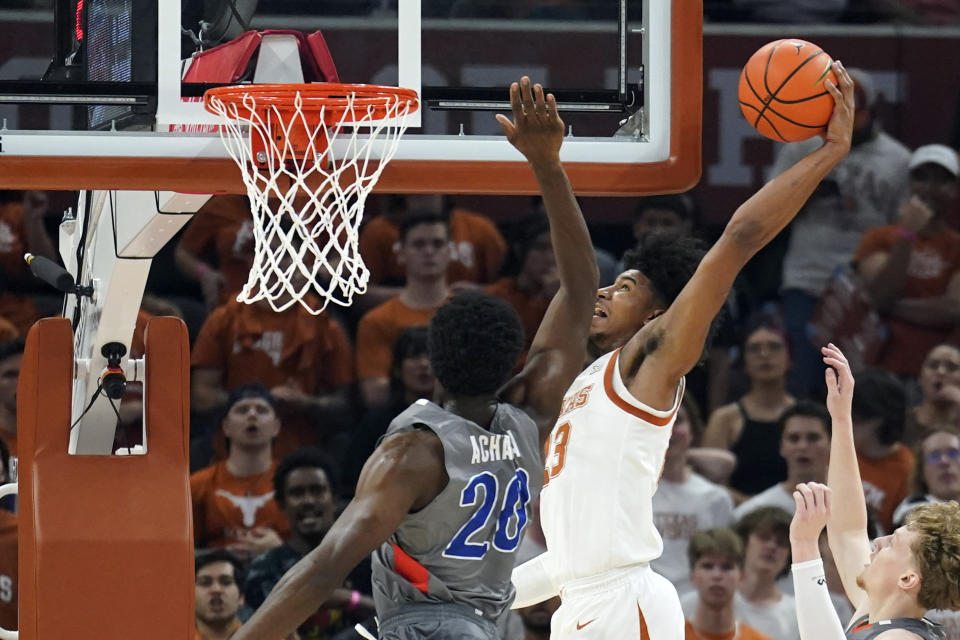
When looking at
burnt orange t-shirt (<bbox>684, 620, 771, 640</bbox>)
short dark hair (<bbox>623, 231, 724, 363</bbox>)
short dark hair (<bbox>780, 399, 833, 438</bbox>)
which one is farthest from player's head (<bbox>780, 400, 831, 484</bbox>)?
short dark hair (<bbox>623, 231, 724, 363</bbox>)

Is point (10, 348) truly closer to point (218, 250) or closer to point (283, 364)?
point (218, 250)

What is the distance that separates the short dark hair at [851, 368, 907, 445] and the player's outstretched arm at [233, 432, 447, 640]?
12.9 ft

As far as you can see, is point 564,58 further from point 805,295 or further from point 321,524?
point 321,524

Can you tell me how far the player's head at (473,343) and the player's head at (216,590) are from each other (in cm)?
259

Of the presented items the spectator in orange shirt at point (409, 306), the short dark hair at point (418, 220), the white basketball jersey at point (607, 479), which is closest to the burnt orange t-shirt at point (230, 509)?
the spectator in orange shirt at point (409, 306)

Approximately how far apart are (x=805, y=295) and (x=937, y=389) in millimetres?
825

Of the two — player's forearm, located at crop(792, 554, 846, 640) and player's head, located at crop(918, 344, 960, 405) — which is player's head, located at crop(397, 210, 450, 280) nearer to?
player's head, located at crop(918, 344, 960, 405)

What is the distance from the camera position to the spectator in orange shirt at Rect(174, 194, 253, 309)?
7.41 metres

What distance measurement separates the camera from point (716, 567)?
667 cm

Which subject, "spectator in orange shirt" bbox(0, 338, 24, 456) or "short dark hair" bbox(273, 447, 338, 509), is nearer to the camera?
"short dark hair" bbox(273, 447, 338, 509)

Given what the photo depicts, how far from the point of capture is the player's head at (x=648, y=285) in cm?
456

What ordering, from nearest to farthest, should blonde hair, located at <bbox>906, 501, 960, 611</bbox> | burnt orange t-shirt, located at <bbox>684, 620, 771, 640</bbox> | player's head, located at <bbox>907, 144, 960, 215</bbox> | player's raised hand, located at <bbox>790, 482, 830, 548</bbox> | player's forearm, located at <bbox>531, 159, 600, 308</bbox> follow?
blonde hair, located at <bbox>906, 501, 960, 611</bbox>, player's forearm, located at <bbox>531, 159, 600, 308</bbox>, player's raised hand, located at <bbox>790, 482, 830, 548</bbox>, burnt orange t-shirt, located at <bbox>684, 620, 771, 640</bbox>, player's head, located at <bbox>907, 144, 960, 215</bbox>

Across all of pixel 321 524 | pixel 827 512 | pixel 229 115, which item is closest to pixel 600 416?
pixel 827 512

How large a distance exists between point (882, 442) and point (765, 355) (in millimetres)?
678
